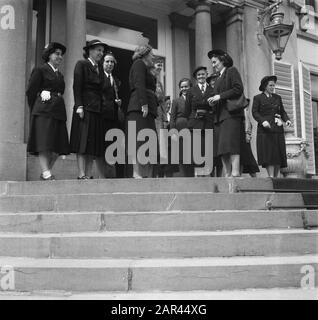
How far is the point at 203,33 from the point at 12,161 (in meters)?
4.90

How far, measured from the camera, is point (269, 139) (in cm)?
687

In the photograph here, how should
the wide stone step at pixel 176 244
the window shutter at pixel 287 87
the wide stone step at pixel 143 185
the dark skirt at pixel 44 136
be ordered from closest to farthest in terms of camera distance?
the wide stone step at pixel 176 244
the wide stone step at pixel 143 185
the dark skirt at pixel 44 136
the window shutter at pixel 287 87

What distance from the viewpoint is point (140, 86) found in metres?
5.62

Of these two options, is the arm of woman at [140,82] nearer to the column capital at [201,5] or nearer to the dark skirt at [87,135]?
the dark skirt at [87,135]

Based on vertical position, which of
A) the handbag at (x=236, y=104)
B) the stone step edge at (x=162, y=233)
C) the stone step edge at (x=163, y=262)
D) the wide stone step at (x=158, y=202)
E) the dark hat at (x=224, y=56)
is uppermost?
the dark hat at (x=224, y=56)

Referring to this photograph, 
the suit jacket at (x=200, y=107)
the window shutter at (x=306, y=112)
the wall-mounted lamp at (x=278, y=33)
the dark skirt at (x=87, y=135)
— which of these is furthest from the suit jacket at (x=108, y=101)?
the window shutter at (x=306, y=112)

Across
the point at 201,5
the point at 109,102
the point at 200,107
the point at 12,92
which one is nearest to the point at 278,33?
the point at 201,5

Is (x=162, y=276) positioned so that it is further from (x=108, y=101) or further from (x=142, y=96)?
(x=108, y=101)

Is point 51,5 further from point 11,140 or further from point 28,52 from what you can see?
point 11,140

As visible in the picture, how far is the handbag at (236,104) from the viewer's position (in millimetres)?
5703

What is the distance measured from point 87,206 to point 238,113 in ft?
7.40

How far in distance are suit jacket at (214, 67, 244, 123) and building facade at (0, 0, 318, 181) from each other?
3033 mm

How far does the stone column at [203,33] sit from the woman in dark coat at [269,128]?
118 inches

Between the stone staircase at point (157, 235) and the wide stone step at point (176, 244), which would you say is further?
the wide stone step at point (176, 244)
